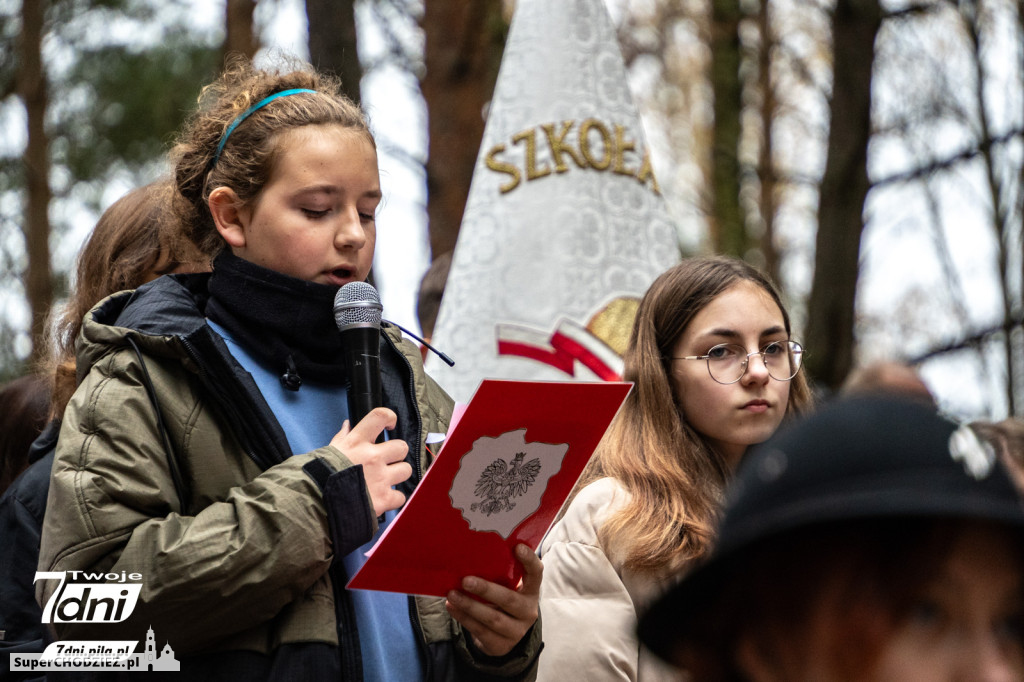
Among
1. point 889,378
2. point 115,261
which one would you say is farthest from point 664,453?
point 115,261

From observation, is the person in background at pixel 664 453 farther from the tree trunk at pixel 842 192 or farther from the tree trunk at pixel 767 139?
the tree trunk at pixel 767 139

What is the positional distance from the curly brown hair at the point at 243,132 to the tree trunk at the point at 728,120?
12300 millimetres

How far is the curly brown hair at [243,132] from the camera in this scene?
2480mm

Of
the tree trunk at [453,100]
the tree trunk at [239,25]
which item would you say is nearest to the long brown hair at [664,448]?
the tree trunk at [453,100]

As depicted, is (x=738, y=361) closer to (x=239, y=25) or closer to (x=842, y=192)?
(x=842, y=192)

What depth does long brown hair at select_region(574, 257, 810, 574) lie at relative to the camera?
274 centimetres

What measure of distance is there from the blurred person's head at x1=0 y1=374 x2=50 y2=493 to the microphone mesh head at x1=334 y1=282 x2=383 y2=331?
5.49 feet

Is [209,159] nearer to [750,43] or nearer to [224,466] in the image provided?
[224,466]

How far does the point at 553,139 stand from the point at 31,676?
2.85 m

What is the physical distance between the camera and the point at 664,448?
3.04 meters

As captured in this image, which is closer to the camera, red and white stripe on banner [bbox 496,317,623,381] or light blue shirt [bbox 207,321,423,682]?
light blue shirt [bbox 207,321,423,682]

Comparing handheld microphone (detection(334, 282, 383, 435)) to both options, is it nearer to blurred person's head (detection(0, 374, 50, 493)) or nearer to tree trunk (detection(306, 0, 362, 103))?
blurred person's head (detection(0, 374, 50, 493))

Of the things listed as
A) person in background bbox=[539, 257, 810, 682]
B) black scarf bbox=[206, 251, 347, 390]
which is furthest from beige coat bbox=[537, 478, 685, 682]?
black scarf bbox=[206, 251, 347, 390]

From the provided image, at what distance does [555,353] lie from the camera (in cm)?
446
